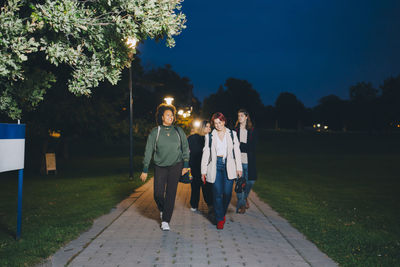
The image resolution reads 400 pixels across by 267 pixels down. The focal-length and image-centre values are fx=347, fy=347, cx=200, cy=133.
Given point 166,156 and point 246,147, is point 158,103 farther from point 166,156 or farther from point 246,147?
→ point 166,156

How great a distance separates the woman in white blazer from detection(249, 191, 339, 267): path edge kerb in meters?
1.11

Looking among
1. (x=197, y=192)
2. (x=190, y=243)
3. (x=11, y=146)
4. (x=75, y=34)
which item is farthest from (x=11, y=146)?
(x=197, y=192)

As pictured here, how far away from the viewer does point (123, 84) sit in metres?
19.9

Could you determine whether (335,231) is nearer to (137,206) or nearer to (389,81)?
(137,206)

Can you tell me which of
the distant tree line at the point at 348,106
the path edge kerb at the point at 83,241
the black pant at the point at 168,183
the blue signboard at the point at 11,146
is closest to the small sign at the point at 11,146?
the blue signboard at the point at 11,146

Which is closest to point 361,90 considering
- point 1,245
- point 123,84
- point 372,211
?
point 123,84

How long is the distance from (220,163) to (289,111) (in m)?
109

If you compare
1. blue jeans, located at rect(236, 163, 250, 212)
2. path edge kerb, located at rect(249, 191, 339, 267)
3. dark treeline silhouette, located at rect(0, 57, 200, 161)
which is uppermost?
dark treeline silhouette, located at rect(0, 57, 200, 161)

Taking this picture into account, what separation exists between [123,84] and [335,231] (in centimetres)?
1605

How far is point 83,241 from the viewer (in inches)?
205

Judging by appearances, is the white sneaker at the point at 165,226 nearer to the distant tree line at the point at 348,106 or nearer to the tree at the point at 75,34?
the tree at the point at 75,34

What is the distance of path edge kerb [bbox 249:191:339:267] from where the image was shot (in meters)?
4.44

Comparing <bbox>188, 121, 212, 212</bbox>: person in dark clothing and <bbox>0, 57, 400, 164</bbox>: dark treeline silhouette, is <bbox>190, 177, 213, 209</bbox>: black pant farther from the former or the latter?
<bbox>0, 57, 400, 164</bbox>: dark treeline silhouette

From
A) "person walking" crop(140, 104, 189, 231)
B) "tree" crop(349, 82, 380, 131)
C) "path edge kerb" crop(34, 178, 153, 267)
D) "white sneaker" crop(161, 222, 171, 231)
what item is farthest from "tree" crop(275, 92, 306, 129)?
"white sneaker" crop(161, 222, 171, 231)
